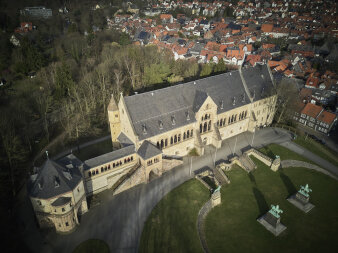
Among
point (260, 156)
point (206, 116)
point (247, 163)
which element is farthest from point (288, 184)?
point (206, 116)

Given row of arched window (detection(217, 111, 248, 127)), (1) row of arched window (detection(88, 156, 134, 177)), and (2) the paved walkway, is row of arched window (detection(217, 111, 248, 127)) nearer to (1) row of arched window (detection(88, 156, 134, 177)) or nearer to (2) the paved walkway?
(2) the paved walkway

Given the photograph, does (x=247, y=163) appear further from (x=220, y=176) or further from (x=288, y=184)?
(x=288, y=184)

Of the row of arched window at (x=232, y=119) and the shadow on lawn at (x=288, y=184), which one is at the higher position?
the row of arched window at (x=232, y=119)

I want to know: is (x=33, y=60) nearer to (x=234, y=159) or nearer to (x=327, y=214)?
(x=234, y=159)

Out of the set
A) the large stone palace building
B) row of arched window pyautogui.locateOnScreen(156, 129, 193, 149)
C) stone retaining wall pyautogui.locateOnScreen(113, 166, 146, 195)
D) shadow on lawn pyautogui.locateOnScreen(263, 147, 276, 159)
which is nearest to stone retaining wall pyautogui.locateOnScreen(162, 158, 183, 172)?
the large stone palace building

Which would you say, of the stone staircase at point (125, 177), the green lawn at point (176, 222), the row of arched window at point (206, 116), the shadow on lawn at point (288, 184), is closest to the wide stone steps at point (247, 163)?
the shadow on lawn at point (288, 184)

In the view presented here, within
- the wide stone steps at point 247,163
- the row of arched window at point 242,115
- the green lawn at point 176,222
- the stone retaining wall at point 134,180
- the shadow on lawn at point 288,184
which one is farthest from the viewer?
the row of arched window at point 242,115

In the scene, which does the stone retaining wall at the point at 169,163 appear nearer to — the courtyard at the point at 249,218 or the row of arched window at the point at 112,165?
the courtyard at the point at 249,218
